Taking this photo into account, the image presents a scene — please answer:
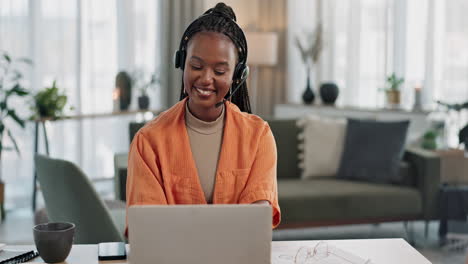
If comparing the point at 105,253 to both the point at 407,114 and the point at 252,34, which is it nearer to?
the point at 407,114

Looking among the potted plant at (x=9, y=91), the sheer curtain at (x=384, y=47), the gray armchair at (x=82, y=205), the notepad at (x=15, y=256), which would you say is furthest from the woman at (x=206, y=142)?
the sheer curtain at (x=384, y=47)

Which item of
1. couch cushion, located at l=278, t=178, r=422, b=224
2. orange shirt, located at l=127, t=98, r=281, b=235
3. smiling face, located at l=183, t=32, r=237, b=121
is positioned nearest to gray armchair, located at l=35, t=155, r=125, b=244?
orange shirt, located at l=127, t=98, r=281, b=235

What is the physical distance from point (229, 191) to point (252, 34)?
4.53 meters

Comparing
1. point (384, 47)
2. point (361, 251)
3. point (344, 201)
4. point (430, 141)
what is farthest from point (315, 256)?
point (384, 47)

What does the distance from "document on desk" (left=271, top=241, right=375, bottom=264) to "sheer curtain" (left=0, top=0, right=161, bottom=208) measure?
149 inches

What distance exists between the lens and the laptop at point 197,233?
1438mm

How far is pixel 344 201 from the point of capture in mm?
4152

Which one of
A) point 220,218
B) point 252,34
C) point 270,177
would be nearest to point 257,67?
point 252,34

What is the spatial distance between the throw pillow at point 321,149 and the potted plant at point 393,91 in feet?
4.74

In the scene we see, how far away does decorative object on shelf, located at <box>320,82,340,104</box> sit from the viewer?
605 cm

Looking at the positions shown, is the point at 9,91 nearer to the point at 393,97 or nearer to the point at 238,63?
the point at 393,97

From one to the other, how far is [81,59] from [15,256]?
13.7 feet

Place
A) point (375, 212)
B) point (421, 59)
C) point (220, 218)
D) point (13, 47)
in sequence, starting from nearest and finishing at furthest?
point (220, 218) < point (375, 212) < point (13, 47) < point (421, 59)

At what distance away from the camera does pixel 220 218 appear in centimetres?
145
